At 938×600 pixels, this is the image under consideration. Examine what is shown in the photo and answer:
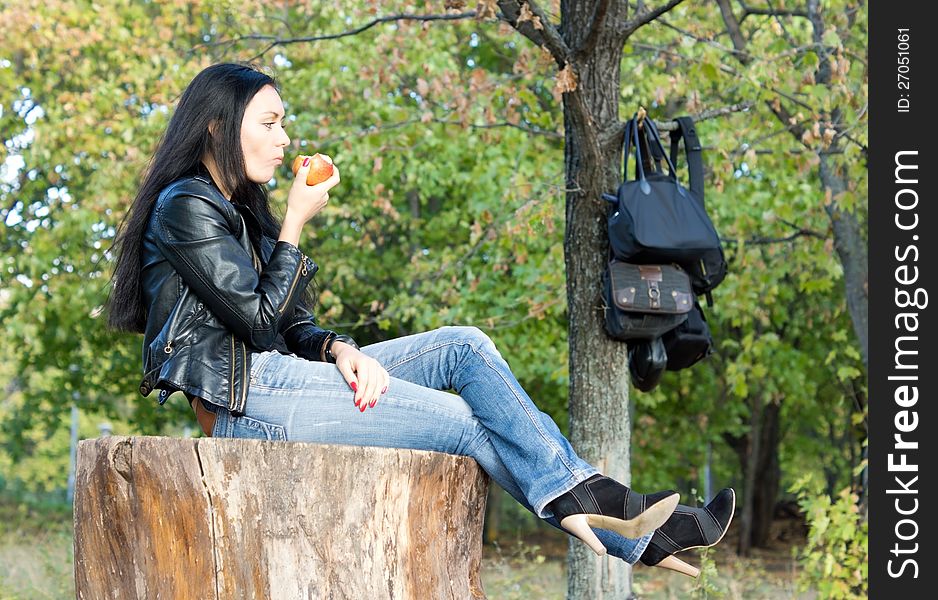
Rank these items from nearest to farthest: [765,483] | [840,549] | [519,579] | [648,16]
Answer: [648,16]
[840,549]
[519,579]
[765,483]

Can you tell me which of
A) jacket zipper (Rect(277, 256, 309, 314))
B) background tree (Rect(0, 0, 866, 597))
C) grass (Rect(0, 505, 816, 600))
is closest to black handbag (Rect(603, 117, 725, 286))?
background tree (Rect(0, 0, 866, 597))

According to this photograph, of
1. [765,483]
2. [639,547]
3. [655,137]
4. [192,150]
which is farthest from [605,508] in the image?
[765,483]

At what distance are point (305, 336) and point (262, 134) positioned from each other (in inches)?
26.2

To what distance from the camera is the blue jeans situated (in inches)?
117

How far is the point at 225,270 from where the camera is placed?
291 cm

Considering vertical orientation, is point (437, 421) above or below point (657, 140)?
below

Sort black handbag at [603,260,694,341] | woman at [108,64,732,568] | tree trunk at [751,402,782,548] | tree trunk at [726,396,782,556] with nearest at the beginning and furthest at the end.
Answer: woman at [108,64,732,568] < black handbag at [603,260,694,341] < tree trunk at [726,396,782,556] < tree trunk at [751,402,782,548]

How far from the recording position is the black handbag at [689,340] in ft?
15.8

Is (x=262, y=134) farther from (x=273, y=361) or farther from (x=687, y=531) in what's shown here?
(x=687, y=531)

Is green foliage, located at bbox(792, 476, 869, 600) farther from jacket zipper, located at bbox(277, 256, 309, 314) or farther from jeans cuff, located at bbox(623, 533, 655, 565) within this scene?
jacket zipper, located at bbox(277, 256, 309, 314)

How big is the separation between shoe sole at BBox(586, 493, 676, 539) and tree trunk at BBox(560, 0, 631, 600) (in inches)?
78.0

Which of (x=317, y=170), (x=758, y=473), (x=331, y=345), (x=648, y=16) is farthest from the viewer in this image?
(x=758, y=473)

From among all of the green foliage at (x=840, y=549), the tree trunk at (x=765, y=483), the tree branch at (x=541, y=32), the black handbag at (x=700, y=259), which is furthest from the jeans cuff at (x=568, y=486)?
the tree trunk at (x=765, y=483)
